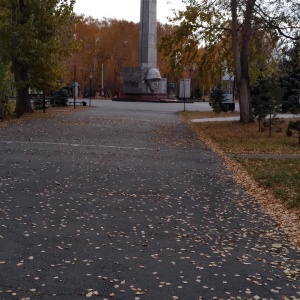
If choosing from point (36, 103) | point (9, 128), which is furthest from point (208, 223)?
point (36, 103)

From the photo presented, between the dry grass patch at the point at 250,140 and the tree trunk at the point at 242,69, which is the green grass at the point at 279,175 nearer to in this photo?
the dry grass patch at the point at 250,140

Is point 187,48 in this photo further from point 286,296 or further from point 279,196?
point 286,296

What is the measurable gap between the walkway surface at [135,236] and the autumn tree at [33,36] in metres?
18.5

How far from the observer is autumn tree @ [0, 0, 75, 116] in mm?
30531

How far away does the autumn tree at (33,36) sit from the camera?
30531mm

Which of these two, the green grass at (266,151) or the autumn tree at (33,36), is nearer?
the green grass at (266,151)

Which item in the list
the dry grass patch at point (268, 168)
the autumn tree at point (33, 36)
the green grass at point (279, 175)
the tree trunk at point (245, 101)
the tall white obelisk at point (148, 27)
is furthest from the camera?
the tall white obelisk at point (148, 27)

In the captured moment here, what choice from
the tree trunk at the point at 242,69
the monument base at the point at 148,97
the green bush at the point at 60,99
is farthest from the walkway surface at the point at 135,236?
the monument base at the point at 148,97

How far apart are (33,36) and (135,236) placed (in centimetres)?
2586

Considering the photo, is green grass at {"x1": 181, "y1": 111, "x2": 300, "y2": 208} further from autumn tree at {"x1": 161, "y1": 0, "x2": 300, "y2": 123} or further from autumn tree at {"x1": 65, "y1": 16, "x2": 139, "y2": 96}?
autumn tree at {"x1": 65, "y1": 16, "x2": 139, "y2": 96}

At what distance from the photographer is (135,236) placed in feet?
22.4

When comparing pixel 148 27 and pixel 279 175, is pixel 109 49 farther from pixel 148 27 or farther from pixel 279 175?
pixel 279 175

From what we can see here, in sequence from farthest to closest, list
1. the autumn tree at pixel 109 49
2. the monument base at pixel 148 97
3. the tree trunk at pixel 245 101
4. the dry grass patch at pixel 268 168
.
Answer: the autumn tree at pixel 109 49 < the monument base at pixel 148 97 < the tree trunk at pixel 245 101 < the dry grass patch at pixel 268 168

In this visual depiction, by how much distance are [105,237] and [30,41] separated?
2535 cm
